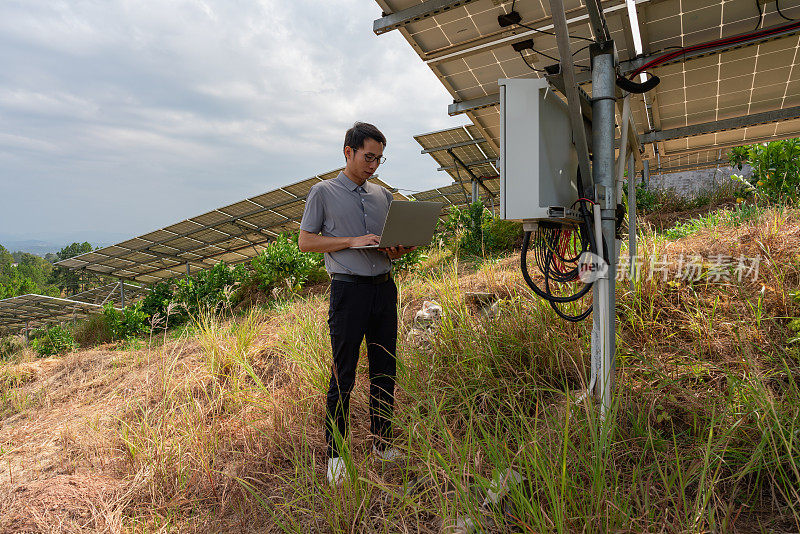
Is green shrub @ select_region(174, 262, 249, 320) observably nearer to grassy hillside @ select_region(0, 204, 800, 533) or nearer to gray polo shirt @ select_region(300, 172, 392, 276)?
grassy hillside @ select_region(0, 204, 800, 533)

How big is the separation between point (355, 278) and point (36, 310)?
818 inches

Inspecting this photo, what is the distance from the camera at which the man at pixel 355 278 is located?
9.27 feet

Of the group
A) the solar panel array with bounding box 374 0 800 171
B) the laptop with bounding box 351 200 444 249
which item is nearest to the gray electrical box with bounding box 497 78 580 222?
the laptop with bounding box 351 200 444 249

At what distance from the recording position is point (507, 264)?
6.39 m

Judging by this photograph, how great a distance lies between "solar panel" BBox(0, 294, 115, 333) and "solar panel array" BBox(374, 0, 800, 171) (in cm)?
1400

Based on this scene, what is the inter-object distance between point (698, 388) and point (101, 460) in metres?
4.15

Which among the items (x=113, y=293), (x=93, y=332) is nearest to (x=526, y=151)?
(x=93, y=332)

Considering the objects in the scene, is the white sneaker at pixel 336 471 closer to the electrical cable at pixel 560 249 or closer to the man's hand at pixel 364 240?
the man's hand at pixel 364 240

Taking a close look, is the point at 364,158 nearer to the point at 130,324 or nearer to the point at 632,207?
the point at 632,207

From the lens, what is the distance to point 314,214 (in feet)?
9.62

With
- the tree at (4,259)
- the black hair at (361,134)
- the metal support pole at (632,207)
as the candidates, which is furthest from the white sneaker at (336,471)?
the tree at (4,259)

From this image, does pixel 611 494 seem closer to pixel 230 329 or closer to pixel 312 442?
pixel 312 442

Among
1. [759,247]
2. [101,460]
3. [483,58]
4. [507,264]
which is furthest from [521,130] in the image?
[483,58]

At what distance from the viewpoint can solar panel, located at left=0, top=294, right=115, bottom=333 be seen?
52.5ft
